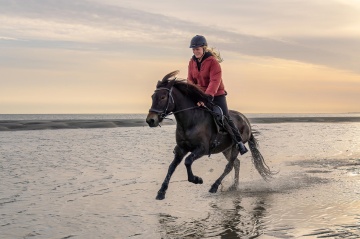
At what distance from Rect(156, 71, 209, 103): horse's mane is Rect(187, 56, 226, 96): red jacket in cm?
19

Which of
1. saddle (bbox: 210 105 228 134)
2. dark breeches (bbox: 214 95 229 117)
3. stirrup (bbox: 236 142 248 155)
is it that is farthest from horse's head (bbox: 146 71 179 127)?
stirrup (bbox: 236 142 248 155)

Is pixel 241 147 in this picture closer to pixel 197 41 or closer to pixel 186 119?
pixel 186 119

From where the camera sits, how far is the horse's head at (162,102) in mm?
8984

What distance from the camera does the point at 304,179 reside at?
45.2 ft

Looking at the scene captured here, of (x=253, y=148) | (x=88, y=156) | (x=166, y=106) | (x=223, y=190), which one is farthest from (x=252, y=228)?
(x=88, y=156)

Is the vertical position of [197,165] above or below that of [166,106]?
below

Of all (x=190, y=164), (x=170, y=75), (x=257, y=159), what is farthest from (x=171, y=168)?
(x=257, y=159)

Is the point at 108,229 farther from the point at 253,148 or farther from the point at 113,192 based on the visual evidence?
the point at 253,148

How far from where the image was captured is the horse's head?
29.5 ft

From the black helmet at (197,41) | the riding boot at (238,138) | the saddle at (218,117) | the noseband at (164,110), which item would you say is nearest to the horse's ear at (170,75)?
the noseband at (164,110)

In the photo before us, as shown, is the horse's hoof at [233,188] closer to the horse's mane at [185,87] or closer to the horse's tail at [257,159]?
the horse's tail at [257,159]

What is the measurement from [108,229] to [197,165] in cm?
1000

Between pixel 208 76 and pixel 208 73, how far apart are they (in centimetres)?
8

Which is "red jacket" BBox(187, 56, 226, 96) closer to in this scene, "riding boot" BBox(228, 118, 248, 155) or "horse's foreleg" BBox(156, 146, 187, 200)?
"riding boot" BBox(228, 118, 248, 155)
